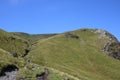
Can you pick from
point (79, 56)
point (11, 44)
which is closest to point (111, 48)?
point (79, 56)

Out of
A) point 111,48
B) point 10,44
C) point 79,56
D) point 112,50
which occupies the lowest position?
point 79,56

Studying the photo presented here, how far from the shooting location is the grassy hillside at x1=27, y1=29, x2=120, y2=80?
115312mm

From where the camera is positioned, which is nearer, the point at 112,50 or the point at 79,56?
the point at 79,56

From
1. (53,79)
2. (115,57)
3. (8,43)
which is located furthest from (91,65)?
(53,79)

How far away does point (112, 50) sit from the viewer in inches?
6250

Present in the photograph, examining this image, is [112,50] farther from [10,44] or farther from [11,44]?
[10,44]

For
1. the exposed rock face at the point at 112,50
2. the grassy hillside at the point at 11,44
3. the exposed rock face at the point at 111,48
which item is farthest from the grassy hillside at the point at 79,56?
the grassy hillside at the point at 11,44

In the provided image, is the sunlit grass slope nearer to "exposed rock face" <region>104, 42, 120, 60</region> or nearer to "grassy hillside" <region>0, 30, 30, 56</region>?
"grassy hillside" <region>0, 30, 30, 56</region>

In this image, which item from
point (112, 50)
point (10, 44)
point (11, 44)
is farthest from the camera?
point (112, 50)

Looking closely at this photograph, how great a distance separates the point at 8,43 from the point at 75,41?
63142 mm

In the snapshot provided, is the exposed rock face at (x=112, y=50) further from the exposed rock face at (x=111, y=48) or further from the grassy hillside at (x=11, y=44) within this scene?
the grassy hillside at (x=11, y=44)

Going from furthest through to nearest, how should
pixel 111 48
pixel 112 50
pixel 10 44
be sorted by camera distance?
pixel 111 48 < pixel 112 50 < pixel 10 44

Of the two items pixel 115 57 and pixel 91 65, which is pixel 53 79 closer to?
pixel 91 65

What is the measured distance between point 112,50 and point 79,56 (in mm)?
30142
